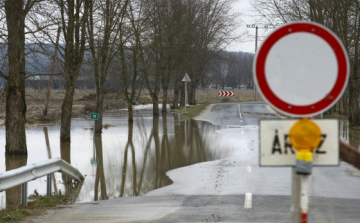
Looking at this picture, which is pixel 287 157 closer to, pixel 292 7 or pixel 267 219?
pixel 267 219

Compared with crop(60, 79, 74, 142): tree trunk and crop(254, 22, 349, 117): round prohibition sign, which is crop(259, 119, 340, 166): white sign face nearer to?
crop(254, 22, 349, 117): round prohibition sign

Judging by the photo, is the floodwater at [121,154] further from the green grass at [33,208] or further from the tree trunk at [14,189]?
the green grass at [33,208]

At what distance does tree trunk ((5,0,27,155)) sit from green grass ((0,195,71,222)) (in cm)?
830

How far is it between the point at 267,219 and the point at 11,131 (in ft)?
42.6

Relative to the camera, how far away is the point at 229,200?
1026 centimetres

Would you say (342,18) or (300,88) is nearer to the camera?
(300,88)

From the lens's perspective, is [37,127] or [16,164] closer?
[16,164]

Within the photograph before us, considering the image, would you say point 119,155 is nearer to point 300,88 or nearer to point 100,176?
point 100,176

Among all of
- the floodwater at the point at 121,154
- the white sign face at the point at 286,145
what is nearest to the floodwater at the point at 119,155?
the floodwater at the point at 121,154

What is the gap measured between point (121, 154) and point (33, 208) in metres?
9.95

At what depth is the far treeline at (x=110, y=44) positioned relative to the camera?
18234 millimetres

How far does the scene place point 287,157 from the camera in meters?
3.65

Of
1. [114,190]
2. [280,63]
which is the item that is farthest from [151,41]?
[280,63]

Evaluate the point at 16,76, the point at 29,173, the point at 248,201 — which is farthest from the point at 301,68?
the point at 16,76
